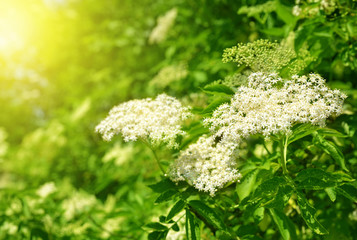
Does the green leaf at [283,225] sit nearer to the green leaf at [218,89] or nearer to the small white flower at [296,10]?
the green leaf at [218,89]

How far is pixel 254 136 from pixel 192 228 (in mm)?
504

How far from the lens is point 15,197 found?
2.86 meters

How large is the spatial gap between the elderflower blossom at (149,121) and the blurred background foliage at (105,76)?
22 cm

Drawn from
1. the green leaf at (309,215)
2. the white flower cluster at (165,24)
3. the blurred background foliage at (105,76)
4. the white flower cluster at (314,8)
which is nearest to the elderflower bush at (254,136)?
the green leaf at (309,215)

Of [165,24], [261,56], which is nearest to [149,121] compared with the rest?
[261,56]

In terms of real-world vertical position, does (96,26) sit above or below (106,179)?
above

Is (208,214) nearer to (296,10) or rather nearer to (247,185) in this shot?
(247,185)

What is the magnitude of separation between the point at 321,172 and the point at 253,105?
39 cm

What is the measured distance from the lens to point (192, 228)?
1.36 meters

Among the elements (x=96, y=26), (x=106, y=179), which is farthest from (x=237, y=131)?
(x=96, y=26)

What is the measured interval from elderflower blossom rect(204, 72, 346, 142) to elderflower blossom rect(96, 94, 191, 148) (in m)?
0.21

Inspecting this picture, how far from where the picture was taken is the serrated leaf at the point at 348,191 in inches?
49.9

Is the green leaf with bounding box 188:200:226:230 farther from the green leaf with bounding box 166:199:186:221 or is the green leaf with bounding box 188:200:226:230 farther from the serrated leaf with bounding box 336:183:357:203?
the serrated leaf with bounding box 336:183:357:203

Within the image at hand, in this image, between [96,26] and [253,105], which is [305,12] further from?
[96,26]
